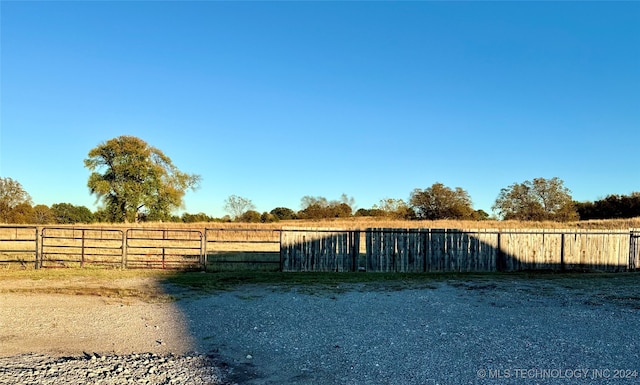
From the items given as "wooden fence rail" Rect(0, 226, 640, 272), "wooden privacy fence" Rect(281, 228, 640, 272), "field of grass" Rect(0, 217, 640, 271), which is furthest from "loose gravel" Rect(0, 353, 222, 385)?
"wooden privacy fence" Rect(281, 228, 640, 272)

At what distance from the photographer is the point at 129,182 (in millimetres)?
49906

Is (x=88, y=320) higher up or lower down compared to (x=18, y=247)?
higher up

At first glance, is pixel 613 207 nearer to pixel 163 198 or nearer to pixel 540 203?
pixel 540 203

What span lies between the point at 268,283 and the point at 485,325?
252 inches

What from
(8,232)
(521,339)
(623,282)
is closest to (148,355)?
(521,339)

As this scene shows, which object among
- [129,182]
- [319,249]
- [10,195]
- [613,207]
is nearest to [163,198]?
[129,182]

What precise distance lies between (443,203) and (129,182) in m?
39.7

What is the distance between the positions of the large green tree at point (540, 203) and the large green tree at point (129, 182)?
4182 cm

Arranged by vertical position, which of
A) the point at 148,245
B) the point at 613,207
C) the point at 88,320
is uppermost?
the point at 613,207

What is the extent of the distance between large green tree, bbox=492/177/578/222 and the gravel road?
46.2 meters

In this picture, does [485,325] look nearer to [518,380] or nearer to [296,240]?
[518,380]

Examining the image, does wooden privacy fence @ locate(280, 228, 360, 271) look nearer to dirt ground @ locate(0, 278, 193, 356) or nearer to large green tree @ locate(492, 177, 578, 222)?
dirt ground @ locate(0, 278, 193, 356)

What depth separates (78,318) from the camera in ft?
24.6

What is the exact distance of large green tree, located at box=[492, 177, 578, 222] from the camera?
5019 cm
